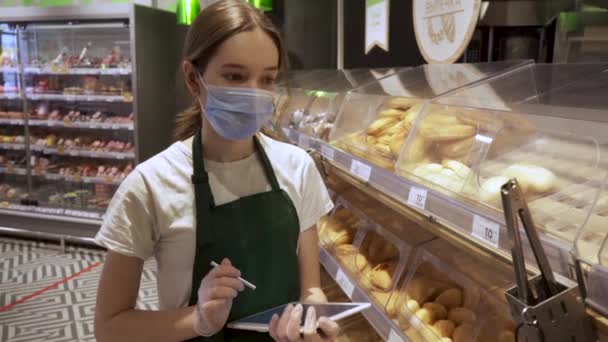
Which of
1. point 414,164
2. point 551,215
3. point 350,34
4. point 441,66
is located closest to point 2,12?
point 350,34

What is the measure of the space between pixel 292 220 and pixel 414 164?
1.31 feet

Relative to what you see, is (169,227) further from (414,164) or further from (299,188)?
(414,164)

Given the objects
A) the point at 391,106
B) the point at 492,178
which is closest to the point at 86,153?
the point at 391,106

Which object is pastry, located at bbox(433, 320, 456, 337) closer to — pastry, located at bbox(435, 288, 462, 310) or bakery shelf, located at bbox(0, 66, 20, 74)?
pastry, located at bbox(435, 288, 462, 310)

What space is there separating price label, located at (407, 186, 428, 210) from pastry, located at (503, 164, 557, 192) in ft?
0.64

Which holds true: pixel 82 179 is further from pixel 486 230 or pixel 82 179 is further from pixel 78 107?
pixel 486 230

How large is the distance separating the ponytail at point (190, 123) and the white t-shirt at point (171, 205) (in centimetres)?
8

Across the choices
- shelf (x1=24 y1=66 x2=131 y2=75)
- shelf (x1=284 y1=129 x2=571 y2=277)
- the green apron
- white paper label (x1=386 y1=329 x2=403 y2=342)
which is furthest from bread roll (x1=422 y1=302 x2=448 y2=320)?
shelf (x1=24 y1=66 x2=131 y2=75)

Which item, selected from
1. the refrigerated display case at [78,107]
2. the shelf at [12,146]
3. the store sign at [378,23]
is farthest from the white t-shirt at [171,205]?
the shelf at [12,146]

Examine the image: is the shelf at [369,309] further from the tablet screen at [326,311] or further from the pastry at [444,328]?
the tablet screen at [326,311]

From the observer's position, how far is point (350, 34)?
147 inches

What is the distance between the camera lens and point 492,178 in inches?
44.6

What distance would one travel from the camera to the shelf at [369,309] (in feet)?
4.55

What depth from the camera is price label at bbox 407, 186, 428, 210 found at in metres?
1.19
